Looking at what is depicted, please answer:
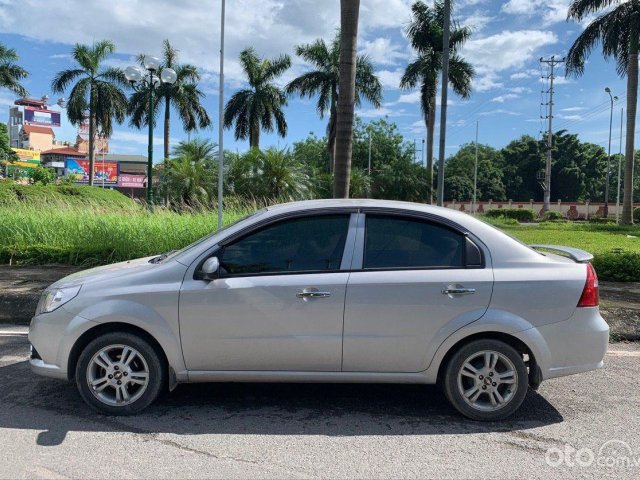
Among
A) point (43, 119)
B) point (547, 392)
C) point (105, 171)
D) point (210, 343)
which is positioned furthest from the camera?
point (43, 119)

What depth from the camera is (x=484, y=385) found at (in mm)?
4062

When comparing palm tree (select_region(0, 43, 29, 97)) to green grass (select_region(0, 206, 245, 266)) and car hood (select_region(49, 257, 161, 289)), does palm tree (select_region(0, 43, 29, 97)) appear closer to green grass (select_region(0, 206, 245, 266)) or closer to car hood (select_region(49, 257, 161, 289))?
green grass (select_region(0, 206, 245, 266))

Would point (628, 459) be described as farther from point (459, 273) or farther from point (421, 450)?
point (459, 273)

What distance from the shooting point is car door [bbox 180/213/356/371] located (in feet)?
13.1

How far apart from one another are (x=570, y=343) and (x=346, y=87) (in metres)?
8.28

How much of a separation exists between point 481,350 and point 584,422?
101 centimetres

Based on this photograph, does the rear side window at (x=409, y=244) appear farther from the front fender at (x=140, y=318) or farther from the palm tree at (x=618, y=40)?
the palm tree at (x=618, y=40)

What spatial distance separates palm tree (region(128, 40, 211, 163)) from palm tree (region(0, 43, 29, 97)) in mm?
8534

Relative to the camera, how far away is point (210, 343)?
4.02 meters

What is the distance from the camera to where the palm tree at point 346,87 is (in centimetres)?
1105

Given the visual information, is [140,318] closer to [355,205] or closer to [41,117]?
[355,205]

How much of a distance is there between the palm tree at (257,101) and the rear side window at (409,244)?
38226mm

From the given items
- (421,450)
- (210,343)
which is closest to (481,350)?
(421,450)

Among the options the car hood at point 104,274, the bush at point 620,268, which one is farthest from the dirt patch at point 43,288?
the car hood at point 104,274
